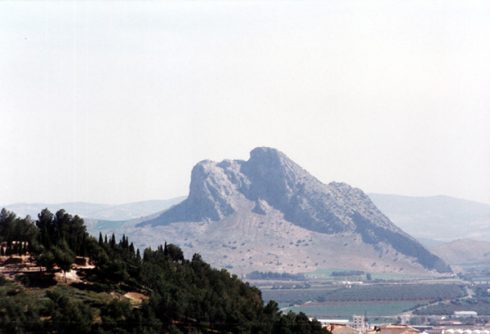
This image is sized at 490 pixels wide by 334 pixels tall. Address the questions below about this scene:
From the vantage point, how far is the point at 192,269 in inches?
3455

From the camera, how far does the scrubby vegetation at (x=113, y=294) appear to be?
6650 cm

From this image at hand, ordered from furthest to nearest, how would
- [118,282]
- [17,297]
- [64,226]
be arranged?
[64,226], [118,282], [17,297]

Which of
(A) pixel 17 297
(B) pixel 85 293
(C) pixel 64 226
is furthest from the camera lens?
(C) pixel 64 226

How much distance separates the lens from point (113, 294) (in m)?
75.9

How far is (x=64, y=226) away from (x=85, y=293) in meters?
13.2

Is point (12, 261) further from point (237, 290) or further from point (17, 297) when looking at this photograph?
point (237, 290)

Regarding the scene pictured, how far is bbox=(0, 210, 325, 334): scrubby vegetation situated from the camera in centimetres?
6650

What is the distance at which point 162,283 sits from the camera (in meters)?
79.1

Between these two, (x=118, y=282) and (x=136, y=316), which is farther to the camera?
(x=118, y=282)

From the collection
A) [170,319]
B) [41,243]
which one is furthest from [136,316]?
[41,243]

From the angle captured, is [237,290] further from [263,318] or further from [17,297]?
[17,297]

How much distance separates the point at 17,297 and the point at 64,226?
57.7ft

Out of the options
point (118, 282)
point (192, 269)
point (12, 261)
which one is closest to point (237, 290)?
point (192, 269)

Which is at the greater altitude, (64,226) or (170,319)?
(64,226)
